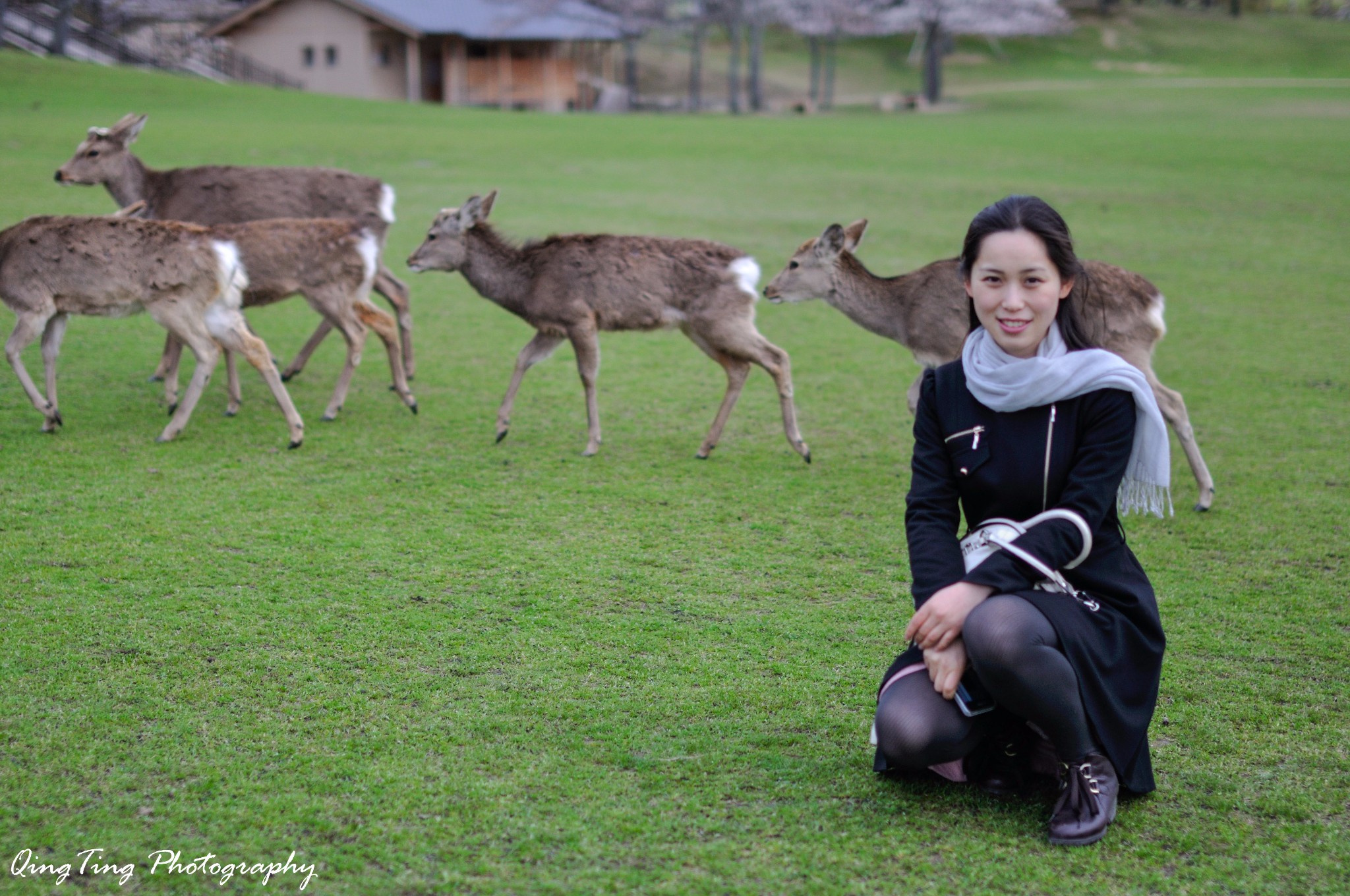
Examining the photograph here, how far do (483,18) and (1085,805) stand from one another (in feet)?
157

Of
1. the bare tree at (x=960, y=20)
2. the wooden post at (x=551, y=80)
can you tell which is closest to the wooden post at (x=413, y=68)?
the wooden post at (x=551, y=80)

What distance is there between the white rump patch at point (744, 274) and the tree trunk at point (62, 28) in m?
36.0

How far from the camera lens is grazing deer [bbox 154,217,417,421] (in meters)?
7.92

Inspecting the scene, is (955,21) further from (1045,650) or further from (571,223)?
(1045,650)

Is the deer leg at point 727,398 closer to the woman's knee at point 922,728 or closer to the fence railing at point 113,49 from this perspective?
the woman's knee at point 922,728

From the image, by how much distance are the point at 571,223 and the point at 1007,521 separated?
13.4 meters

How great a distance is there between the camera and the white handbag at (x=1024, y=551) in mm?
3328

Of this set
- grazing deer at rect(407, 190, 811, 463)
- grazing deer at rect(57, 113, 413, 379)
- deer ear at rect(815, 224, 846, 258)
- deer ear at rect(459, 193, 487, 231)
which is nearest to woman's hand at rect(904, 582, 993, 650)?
grazing deer at rect(407, 190, 811, 463)

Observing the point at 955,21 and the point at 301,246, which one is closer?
the point at 301,246

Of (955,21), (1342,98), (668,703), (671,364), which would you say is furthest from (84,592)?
(955,21)

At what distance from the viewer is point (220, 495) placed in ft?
21.2

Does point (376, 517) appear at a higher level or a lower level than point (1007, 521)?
lower

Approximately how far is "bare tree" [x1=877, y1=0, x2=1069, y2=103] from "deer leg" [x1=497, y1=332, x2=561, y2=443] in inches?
1623

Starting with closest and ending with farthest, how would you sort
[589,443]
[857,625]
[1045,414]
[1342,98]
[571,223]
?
[1045,414]
[857,625]
[589,443]
[571,223]
[1342,98]
